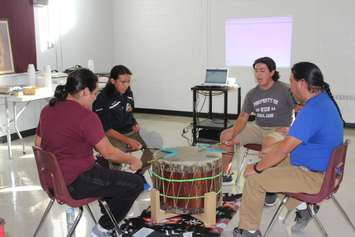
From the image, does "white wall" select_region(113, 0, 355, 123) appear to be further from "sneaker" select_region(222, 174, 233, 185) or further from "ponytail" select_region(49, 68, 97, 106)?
"ponytail" select_region(49, 68, 97, 106)

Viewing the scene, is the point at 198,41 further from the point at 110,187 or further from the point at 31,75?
the point at 110,187

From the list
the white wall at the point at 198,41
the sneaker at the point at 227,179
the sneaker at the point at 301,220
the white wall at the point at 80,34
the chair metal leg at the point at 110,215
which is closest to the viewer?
the chair metal leg at the point at 110,215

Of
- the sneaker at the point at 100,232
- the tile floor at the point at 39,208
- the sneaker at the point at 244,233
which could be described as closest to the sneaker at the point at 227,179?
the tile floor at the point at 39,208

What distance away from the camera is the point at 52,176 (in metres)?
2.21

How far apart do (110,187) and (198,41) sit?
181 inches

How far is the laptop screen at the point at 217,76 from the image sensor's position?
5111 mm

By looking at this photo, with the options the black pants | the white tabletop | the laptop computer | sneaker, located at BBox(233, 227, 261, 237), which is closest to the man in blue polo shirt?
sneaker, located at BBox(233, 227, 261, 237)

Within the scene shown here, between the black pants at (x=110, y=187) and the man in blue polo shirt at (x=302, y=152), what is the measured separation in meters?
0.67

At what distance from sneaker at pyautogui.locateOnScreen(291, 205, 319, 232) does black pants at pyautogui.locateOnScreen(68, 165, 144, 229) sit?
109 centimetres

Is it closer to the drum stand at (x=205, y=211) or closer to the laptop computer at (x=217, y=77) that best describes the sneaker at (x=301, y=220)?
the drum stand at (x=205, y=211)

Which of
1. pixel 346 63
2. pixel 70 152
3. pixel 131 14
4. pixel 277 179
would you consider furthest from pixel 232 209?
pixel 131 14

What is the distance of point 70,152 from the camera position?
2.27 meters

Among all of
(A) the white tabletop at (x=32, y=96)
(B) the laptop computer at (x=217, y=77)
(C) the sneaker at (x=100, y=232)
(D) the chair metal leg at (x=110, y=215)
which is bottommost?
(C) the sneaker at (x=100, y=232)

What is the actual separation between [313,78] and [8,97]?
10.9 feet
